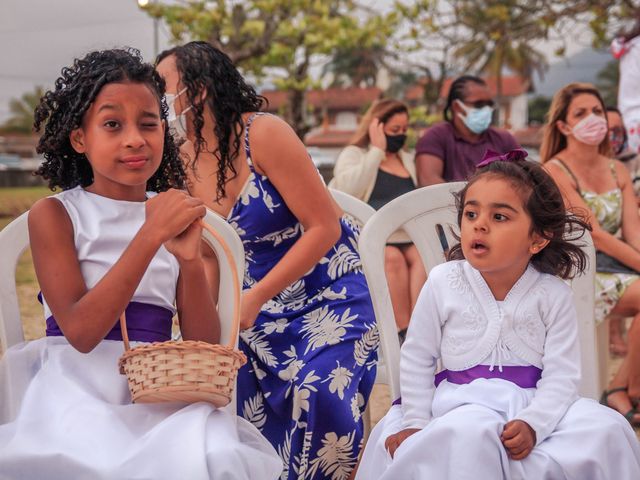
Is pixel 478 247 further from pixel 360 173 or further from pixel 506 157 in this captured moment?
pixel 360 173

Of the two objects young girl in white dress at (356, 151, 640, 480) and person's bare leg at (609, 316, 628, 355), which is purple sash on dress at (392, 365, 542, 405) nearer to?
young girl in white dress at (356, 151, 640, 480)

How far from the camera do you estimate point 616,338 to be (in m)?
6.90

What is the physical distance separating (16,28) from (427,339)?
16341 millimetres

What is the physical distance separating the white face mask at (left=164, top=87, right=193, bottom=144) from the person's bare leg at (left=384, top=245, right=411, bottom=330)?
281cm

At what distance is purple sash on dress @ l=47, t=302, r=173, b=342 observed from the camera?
2.44 meters

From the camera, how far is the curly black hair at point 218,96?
3180mm

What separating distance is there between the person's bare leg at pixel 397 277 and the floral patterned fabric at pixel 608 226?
4.51 feet

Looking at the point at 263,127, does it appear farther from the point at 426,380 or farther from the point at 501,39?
the point at 501,39

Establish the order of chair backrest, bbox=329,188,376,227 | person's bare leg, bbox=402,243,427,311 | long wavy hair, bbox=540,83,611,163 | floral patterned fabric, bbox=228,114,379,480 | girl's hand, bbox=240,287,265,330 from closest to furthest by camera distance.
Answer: girl's hand, bbox=240,287,265,330, floral patterned fabric, bbox=228,114,379,480, chair backrest, bbox=329,188,376,227, long wavy hair, bbox=540,83,611,163, person's bare leg, bbox=402,243,427,311

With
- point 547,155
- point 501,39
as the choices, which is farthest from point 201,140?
point 501,39

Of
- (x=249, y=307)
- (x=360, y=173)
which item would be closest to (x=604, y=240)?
Result: (x=360, y=173)

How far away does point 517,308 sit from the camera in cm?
260

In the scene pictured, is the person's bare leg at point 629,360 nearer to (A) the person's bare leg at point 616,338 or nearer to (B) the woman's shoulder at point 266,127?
(A) the person's bare leg at point 616,338

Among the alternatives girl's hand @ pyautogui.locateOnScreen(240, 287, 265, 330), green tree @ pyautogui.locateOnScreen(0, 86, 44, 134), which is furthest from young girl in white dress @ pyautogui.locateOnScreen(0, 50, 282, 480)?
green tree @ pyautogui.locateOnScreen(0, 86, 44, 134)
